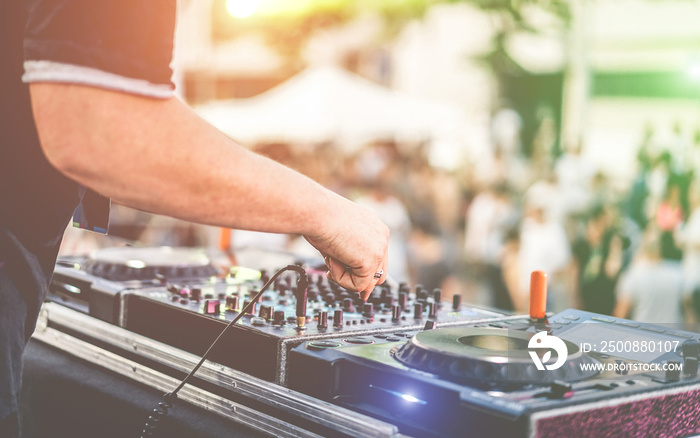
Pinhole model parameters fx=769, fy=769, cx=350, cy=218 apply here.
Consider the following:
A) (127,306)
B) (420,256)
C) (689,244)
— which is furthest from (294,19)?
(127,306)

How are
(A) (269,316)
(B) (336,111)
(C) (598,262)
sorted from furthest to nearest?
(B) (336,111), (C) (598,262), (A) (269,316)

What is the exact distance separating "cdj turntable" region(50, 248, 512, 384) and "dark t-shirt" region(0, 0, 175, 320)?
0.40 metres

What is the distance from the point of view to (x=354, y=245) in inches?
45.8

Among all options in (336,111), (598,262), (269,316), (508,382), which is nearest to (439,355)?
(508,382)

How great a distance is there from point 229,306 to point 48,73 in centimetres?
76

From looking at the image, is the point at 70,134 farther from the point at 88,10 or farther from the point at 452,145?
the point at 452,145

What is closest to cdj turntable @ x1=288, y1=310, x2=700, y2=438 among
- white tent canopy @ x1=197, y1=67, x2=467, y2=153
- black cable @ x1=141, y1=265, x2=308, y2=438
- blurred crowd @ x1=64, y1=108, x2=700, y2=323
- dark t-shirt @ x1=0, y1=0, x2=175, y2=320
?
black cable @ x1=141, y1=265, x2=308, y2=438

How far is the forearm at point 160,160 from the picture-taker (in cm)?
87

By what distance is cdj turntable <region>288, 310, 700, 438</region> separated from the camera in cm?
100

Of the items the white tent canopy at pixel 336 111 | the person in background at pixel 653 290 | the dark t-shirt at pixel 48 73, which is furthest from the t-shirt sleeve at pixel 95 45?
the white tent canopy at pixel 336 111

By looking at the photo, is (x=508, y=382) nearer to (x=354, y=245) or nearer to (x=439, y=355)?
(x=439, y=355)

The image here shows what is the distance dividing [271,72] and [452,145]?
7516mm

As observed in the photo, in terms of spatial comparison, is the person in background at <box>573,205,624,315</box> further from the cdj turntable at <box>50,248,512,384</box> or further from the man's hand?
the man's hand

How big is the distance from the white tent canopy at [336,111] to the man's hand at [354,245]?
8147 mm
